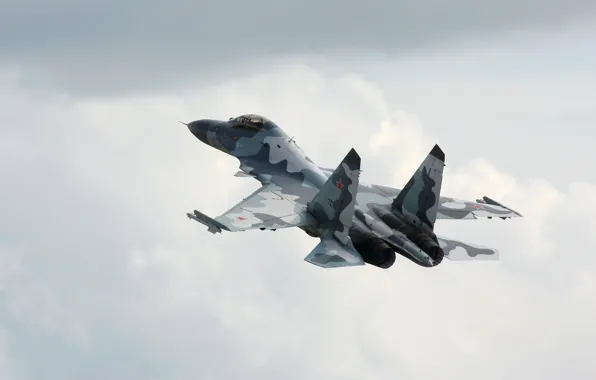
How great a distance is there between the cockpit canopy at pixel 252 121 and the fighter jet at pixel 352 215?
11.1ft

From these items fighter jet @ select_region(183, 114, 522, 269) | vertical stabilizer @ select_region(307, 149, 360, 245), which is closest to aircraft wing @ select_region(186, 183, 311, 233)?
fighter jet @ select_region(183, 114, 522, 269)

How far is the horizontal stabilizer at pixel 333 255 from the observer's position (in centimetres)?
5681

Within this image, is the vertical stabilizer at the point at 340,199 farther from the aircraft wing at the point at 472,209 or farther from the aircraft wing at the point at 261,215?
the aircraft wing at the point at 472,209

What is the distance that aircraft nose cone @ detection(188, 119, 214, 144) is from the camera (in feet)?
234

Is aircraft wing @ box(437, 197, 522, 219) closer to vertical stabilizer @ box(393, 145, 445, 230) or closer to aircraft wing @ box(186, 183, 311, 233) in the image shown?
vertical stabilizer @ box(393, 145, 445, 230)

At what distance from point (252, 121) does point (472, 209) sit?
42.2 ft

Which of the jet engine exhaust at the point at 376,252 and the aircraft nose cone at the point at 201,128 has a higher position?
the aircraft nose cone at the point at 201,128

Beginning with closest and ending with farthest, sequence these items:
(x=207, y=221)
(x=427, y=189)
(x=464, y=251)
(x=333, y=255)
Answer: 1. (x=207, y=221)
2. (x=333, y=255)
3. (x=427, y=189)
4. (x=464, y=251)

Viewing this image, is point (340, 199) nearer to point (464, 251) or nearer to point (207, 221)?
point (207, 221)

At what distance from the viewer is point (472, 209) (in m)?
67.1

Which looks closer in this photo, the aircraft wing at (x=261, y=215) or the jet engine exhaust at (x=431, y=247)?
the aircraft wing at (x=261, y=215)

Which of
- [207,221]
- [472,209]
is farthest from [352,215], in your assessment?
[472,209]

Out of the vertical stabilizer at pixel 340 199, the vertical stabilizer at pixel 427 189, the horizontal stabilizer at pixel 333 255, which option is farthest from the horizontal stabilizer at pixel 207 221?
the vertical stabilizer at pixel 427 189

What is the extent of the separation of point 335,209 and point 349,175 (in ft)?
6.21
